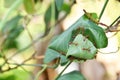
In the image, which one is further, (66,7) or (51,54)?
(66,7)

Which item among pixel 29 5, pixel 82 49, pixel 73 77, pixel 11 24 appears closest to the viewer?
pixel 82 49

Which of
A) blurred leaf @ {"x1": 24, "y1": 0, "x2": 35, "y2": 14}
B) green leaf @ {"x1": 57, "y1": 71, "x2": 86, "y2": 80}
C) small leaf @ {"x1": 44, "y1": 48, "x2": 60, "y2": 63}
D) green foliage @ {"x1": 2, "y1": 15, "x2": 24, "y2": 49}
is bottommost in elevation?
green foliage @ {"x1": 2, "y1": 15, "x2": 24, "y2": 49}

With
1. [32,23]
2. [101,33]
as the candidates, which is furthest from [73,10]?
[101,33]

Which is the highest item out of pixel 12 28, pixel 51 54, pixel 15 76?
pixel 51 54

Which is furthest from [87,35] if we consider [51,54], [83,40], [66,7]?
[66,7]

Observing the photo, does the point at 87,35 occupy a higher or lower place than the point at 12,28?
higher

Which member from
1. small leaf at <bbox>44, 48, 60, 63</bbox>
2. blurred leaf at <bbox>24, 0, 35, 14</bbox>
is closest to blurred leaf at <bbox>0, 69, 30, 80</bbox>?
blurred leaf at <bbox>24, 0, 35, 14</bbox>

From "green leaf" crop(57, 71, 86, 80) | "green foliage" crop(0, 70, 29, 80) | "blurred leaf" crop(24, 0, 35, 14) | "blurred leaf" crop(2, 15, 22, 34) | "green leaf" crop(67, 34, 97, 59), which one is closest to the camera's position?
"green leaf" crop(67, 34, 97, 59)

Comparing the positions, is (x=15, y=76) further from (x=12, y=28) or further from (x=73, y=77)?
(x=73, y=77)

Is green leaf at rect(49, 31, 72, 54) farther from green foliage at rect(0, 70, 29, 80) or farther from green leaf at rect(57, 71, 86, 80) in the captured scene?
A: green foliage at rect(0, 70, 29, 80)
